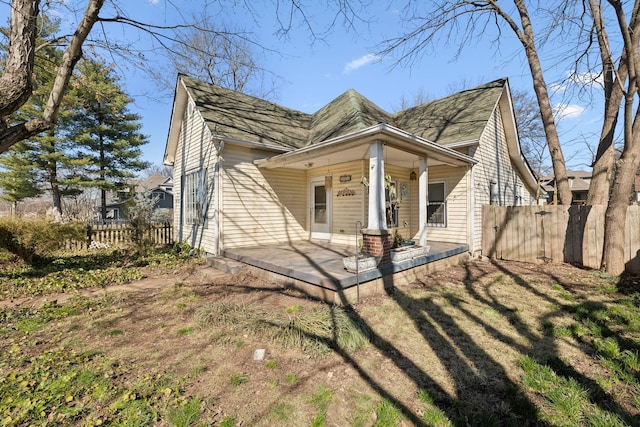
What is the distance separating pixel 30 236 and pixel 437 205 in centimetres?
1206

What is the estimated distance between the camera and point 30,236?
7.55 metres

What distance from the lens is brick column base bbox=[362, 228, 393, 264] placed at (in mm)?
5523

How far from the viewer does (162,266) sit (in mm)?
8000

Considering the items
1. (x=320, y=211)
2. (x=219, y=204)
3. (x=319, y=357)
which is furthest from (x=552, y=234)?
(x=219, y=204)

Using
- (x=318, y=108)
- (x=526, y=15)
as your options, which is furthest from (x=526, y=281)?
(x=318, y=108)

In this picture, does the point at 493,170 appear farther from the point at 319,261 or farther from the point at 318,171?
the point at 319,261

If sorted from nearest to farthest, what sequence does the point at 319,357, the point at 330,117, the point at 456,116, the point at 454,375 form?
the point at 454,375 < the point at 319,357 < the point at 456,116 < the point at 330,117

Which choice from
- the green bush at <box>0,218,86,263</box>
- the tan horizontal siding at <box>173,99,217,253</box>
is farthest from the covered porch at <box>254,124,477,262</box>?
the green bush at <box>0,218,86,263</box>

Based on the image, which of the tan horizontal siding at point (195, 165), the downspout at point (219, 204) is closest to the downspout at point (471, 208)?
the downspout at point (219, 204)

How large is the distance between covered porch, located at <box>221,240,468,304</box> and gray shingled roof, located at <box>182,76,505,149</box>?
11.4 ft

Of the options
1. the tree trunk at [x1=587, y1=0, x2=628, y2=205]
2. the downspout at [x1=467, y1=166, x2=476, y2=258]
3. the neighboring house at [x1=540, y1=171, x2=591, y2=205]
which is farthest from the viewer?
the neighboring house at [x1=540, y1=171, x2=591, y2=205]

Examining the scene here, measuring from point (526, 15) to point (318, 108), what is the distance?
26.7 ft

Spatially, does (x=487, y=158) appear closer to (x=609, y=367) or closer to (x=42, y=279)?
(x=609, y=367)

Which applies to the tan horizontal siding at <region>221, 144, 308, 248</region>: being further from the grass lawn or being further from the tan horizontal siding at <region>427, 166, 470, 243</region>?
the tan horizontal siding at <region>427, 166, 470, 243</region>
